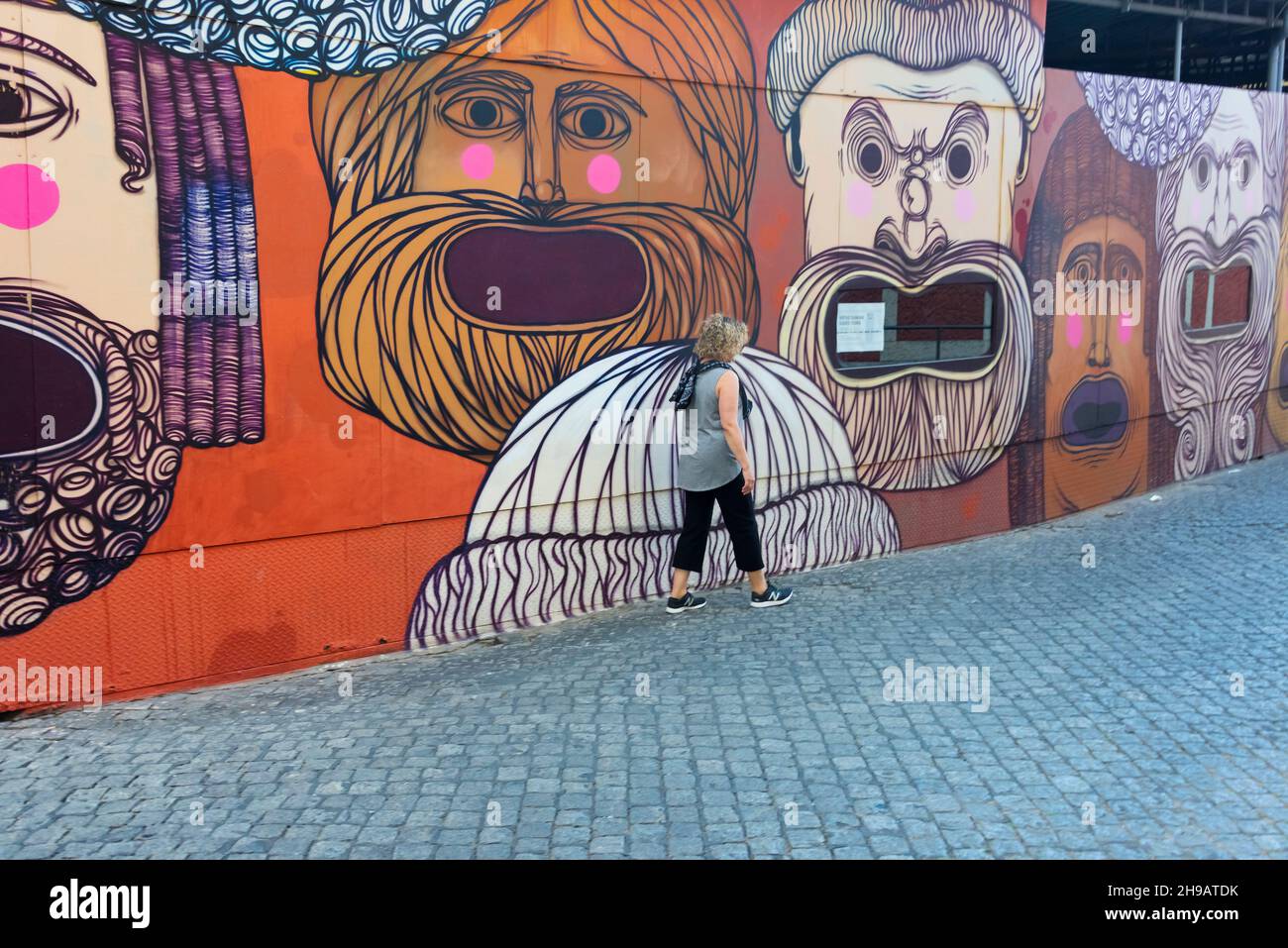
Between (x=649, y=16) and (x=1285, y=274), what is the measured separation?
Answer: 8100 mm

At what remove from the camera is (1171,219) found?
10.4m

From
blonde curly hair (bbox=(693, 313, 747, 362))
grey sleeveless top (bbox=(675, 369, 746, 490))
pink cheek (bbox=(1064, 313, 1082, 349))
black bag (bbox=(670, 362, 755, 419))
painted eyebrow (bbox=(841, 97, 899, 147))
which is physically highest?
painted eyebrow (bbox=(841, 97, 899, 147))

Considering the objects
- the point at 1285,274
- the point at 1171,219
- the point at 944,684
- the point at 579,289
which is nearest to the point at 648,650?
the point at 944,684

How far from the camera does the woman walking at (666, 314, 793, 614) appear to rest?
6.72 metres

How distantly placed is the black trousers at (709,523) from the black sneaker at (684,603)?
0.61 ft

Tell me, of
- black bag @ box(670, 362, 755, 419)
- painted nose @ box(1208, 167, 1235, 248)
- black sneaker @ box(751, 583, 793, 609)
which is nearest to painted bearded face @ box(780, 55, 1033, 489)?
black bag @ box(670, 362, 755, 419)

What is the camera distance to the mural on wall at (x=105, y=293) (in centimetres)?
498

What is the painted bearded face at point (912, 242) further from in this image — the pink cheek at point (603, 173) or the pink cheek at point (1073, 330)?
the pink cheek at point (603, 173)

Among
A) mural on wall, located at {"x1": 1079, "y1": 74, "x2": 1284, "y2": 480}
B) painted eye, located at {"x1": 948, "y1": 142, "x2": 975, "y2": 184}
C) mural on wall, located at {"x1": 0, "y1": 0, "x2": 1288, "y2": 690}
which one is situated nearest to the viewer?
mural on wall, located at {"x1": 0, "y1": 0, "x2": 1288, "y2": 690}

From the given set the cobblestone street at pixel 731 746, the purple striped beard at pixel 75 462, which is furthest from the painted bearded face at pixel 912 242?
the purple striped beard at pixel 75 462

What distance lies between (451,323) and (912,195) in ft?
11.8

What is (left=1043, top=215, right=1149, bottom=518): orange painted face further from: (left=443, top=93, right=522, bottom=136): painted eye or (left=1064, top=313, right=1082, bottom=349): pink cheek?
(left=443, top=93, right=522, bottom=136): painted eye

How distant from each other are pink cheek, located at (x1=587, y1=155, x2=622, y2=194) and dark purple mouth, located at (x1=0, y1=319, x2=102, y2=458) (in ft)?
9.17

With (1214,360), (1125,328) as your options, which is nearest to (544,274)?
(1125,328)
